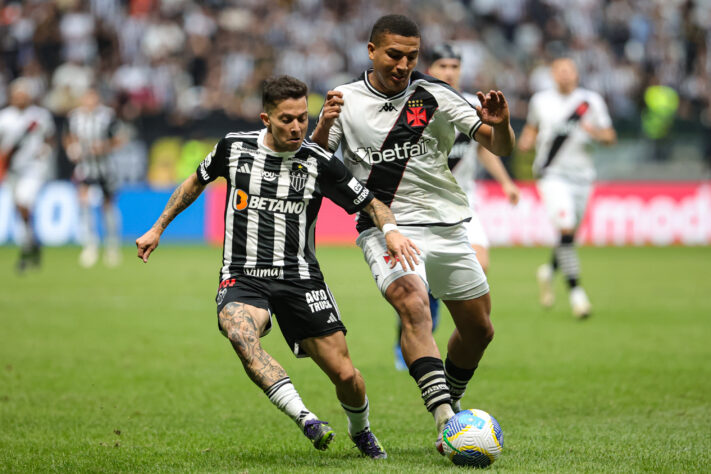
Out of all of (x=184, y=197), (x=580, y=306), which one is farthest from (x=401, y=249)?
(x=580, y=306)

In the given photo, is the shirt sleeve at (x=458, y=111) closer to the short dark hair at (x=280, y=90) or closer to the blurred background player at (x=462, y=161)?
the short dark hair at (x=280, y=90)

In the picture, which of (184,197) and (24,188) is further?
(24,188)

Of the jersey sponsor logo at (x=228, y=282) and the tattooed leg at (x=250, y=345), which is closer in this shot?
the tattooed leg at (x=250, y=345)

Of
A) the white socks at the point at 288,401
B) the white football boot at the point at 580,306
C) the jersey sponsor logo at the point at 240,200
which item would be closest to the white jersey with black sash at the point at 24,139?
the white football boot at the point at 580,306

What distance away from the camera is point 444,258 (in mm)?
5691

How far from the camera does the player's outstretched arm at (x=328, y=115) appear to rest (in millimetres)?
5430

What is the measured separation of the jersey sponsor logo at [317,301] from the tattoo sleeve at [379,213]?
1.62 ft

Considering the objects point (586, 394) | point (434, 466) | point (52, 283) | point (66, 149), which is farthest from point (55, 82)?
point (434, 466)

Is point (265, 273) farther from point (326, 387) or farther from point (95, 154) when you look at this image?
point (95, 154)

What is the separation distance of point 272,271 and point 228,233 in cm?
34

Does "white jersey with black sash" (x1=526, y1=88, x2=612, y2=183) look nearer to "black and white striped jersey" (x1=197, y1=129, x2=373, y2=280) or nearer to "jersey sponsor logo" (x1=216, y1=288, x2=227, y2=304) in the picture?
"black and white striped jersey" (x1=197, y1=129, x2=373, y2=280)

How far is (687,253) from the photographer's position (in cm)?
1994

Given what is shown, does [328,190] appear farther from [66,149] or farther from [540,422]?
Result: [66,149]

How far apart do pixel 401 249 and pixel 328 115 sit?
2.90ft
